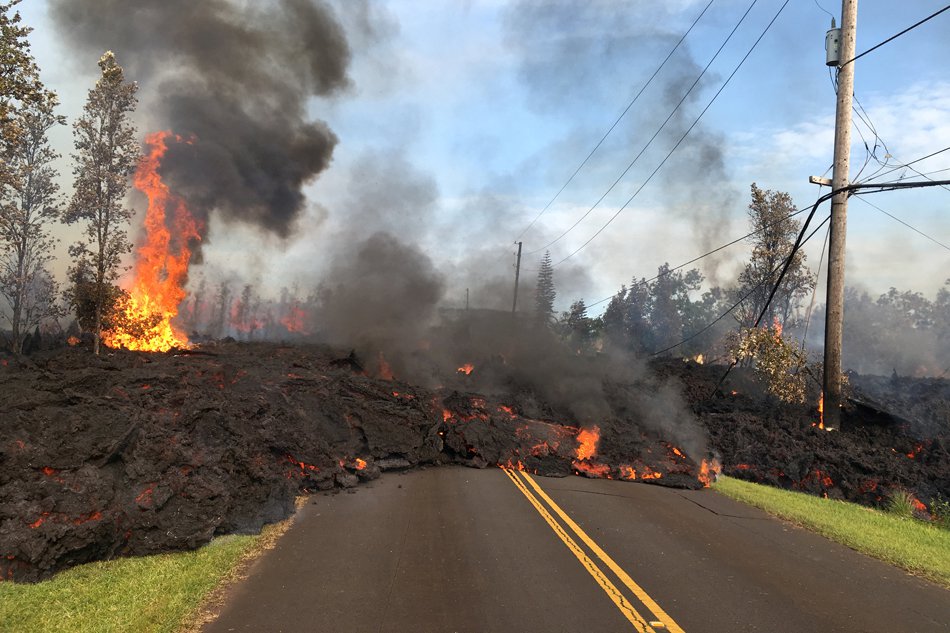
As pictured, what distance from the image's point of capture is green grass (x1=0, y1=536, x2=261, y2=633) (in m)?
4.44

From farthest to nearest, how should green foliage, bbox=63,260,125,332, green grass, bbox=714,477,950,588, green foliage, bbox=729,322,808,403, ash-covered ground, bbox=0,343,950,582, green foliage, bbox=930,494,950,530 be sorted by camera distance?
green foliage, bbox=63,260,125,332, green foliage, bbox=729,322,808,403, green foliage, bbox=930,494,950,530, green grass, bbox=714,477,950,588, ash-covered ground, bbox=0,343,950,582

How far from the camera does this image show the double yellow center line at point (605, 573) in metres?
4.82

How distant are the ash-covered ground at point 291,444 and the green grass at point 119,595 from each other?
37 cm

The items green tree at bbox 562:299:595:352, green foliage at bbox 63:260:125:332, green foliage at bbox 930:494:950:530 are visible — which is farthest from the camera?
green tree at bbox 562:299:595:352

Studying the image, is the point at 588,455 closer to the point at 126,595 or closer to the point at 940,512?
the point at 940,512

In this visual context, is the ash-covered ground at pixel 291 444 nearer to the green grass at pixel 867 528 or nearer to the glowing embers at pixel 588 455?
the glowing embers at pixel 588 455

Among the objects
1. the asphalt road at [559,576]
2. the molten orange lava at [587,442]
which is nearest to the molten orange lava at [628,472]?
the molten orange lava at [587,442]

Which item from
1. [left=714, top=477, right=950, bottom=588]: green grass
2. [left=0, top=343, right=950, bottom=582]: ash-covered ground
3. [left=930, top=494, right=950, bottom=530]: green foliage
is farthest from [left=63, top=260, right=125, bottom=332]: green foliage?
[left=930, top=494, right=950, bottom=530]: green foliage

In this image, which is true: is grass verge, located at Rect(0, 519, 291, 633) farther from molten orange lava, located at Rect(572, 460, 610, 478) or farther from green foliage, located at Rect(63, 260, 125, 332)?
green foliage, located at Rect(63, 260, 125, 332)

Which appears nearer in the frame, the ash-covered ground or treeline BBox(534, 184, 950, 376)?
the ash-covered ground

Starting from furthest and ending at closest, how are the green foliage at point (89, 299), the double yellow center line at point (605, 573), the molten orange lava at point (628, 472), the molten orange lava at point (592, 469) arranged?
the green foliage at point (89, 299), the molten orange lava at point (592, 469), the molten orange lava at point (628, 472), the double yellow center line at point (605, 573)

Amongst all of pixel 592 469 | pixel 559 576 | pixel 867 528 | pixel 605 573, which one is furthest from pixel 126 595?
pixel 867 528

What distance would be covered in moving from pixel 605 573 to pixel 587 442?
802 cm

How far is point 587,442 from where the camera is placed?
13.9 m
